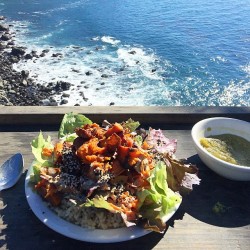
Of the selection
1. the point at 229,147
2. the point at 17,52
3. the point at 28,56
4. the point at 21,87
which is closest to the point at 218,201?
the point at 229,147

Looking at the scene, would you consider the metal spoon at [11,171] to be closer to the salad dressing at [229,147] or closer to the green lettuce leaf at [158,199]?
the green lettuce leaf at [158,199]

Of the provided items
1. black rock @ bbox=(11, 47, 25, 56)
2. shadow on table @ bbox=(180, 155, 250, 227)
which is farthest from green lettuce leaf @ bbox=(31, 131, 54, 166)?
black rock @ bbox=(11, 47, 25, 56)

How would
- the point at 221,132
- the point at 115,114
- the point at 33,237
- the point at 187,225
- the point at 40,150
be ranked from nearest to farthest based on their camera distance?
the point at 33,237 → the point at 187,225 → the point at 40,150 → the point at 221,132 → the point at 115,114

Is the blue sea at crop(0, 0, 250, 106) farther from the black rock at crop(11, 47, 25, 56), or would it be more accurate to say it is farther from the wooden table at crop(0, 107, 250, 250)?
the wooden table at crop(0, 107, 250, 250)

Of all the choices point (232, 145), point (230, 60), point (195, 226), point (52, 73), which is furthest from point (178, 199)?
point (230, 60)

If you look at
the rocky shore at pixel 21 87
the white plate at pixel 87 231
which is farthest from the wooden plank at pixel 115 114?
the rocky shore at pixel 21 87

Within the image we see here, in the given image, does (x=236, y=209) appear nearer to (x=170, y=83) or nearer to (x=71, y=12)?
(x=170, y=83)

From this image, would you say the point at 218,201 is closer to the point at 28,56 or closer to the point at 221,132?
the point at 221,132
